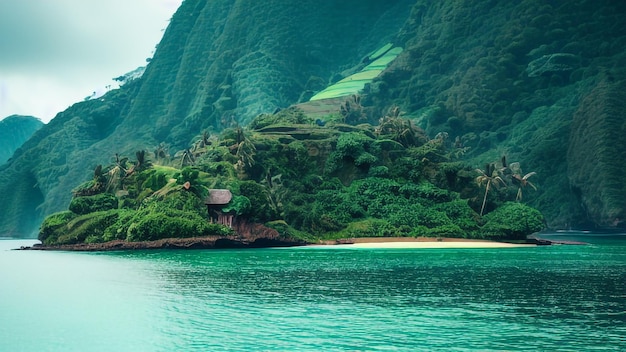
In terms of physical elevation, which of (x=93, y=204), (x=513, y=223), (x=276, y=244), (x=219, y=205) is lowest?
(x=276, y=244)

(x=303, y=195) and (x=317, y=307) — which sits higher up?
(x=303, y=195)

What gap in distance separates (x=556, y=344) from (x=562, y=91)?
17801cm

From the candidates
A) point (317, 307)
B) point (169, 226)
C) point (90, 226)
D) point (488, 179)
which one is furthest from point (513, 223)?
point (317, 307)

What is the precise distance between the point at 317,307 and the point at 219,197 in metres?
58.1

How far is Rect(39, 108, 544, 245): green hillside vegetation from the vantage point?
304 ft

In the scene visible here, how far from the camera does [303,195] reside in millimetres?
103625

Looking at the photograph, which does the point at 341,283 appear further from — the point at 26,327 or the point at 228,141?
the point at 228,141

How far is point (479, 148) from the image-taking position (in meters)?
190

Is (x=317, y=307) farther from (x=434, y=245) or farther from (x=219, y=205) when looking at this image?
(x=219, y=205)

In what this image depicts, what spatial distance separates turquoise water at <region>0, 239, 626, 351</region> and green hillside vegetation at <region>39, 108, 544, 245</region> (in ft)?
96.3

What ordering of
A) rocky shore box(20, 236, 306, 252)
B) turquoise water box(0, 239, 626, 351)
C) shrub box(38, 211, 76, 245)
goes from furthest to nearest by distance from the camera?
1. shrub box(38, 211, 76, 245)
2. rocky shore box(20, 236, 306, 252)
3. turquoise water box(0, 239, 626, 351)

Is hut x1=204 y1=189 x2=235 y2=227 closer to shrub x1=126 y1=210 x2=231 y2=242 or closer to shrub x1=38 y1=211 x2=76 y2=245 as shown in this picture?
shrub x1=126 y1=210 x2=231 y2=242

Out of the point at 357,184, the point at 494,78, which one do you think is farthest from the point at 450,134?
the point at 357,184

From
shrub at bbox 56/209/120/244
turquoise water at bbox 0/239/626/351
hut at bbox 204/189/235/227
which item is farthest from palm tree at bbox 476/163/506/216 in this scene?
shrub at bbox 56/209/120/244
